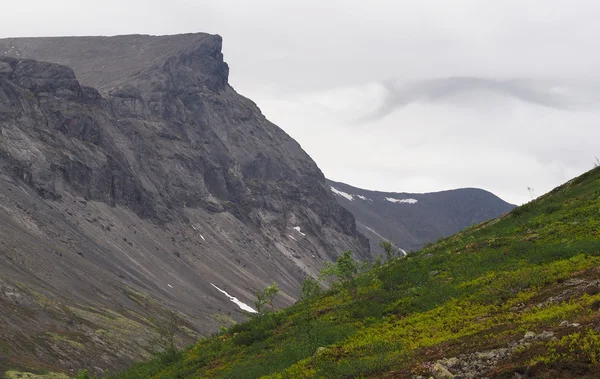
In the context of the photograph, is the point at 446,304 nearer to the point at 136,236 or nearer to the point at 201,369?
the point at 201,369

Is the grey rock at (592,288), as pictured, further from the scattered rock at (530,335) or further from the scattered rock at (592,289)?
the scattered rock at (530,335)

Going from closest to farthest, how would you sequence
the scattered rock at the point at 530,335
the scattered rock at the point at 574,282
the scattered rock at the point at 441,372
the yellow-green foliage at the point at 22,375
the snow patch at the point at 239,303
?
the scattered rock at the point at 441,372 < the scattered rock at the point at 530,335 < the scattered rock at the point at 574,282 < the yellow-green foliage at the point at 22,375 < the snow patch at the point at 239,303

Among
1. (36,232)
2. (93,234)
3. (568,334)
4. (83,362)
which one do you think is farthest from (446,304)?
(93,234)

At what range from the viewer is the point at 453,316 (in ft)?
75.2

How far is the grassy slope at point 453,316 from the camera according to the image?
17.4 meters

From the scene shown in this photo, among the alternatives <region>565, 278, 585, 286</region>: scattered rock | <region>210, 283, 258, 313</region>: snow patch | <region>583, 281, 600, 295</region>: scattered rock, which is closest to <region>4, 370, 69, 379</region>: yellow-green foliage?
<region>565, 278, 585, 286</region>: scattered rock

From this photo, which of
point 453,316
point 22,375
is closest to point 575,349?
point 453,316

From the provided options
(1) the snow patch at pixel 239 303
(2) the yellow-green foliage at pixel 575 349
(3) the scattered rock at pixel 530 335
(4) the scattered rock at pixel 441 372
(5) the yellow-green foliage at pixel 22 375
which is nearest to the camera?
(2) the yellow-green foliage at pixel 575 349

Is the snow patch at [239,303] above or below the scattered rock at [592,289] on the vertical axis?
below

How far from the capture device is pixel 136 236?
193500 millimetres

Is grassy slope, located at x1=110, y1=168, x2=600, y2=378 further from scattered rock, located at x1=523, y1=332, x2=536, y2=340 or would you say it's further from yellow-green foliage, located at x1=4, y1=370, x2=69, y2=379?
yellow-green foliage, located at x1=4, y1=370, x2=69, y2=379

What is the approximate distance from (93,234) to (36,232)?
1142 inches

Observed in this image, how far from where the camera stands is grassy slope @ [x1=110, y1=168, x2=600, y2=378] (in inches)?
684

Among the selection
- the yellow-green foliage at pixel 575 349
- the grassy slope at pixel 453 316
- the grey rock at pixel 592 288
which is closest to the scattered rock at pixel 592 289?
the grey rock at pixel 592 288
